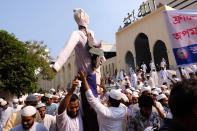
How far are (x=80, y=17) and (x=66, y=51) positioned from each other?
62 cm

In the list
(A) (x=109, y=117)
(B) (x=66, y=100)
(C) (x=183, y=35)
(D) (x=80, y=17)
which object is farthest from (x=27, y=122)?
(C) (x=183, y=35)

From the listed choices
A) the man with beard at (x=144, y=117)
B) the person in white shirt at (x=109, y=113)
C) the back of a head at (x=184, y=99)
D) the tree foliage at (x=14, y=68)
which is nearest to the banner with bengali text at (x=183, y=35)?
the man with beard at (x=144, y=117)

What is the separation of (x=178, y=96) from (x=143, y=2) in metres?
24.3

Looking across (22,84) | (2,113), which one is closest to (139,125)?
(2,113)

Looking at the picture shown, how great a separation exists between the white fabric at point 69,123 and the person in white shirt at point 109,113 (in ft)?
0.84

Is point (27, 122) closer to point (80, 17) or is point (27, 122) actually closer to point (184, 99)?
point (80, 17)

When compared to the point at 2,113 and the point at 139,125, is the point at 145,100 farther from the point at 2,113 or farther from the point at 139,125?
the point at 2,113

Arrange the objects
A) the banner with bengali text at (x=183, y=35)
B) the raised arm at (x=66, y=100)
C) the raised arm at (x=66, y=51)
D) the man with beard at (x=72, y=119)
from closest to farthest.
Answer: the raised arm at (x=66, y=51), the raised arm at (x=66, y=100), the man with beard at (x=72, y=119), the banner with bengali text at (x=183, y=35)

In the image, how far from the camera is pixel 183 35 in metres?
3.33

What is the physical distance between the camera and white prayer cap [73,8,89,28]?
214 centimetres

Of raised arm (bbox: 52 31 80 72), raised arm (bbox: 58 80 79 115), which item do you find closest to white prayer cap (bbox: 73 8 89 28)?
raised arm (bbox: 52 31 80 72)

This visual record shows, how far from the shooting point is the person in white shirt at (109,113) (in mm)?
1947

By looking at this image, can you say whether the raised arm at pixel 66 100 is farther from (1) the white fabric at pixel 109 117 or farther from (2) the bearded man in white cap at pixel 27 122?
(2) the bearded man in white cap at pixel 27 122

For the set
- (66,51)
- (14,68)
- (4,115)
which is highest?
(14,68)
